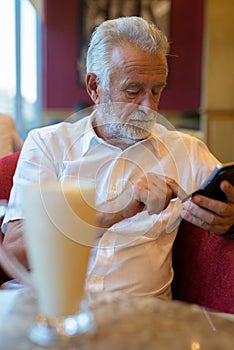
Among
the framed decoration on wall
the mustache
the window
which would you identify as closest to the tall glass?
the mustache

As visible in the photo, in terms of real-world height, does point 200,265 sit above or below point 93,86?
below

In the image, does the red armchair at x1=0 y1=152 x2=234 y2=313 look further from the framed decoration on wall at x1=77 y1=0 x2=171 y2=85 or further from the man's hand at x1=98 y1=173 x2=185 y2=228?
the framed decoration on wall at x1=77 y1=0 x2=171 y2=85

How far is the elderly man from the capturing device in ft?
4.01

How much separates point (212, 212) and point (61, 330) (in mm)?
585

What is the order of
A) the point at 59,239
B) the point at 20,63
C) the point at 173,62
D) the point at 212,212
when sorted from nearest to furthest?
the point at 59,239 < the point at 212,212 < the point at 20,63 < the point at 173,62

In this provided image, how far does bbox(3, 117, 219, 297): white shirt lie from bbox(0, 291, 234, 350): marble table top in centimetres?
44

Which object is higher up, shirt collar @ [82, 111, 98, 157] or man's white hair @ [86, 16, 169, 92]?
man's white hair @ [86, 16, 169, 92]

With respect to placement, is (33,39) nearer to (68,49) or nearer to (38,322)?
(68,49)

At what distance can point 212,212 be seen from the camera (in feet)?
3.65

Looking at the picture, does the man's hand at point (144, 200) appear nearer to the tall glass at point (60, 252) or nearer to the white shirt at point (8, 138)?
the tall glass at point (60, 252)

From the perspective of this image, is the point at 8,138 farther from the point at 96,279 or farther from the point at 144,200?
the point at 144,200

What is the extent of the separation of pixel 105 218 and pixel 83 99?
5.19m

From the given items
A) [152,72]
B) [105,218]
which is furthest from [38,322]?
[152,72]

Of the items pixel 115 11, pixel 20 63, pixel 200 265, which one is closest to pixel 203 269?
pixel 200 265
